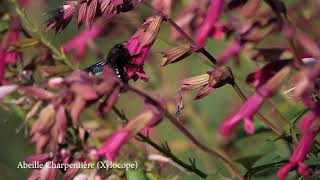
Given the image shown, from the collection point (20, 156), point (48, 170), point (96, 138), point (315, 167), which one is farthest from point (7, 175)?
point (315, 167)

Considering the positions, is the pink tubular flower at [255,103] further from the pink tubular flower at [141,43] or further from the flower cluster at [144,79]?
the pink tubular flower at [141,43]

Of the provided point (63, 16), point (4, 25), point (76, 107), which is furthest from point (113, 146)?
point (4, 25)

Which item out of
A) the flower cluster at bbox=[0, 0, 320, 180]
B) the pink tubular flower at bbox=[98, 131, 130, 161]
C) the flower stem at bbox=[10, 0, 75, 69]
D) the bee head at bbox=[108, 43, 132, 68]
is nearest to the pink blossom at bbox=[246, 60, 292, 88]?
the flower cluster at bbox=[0, 0, 320, 180]

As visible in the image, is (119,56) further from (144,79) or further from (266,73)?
(266,73)

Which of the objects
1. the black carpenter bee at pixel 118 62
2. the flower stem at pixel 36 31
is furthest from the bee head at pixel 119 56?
the flower stem at pixel 36 31

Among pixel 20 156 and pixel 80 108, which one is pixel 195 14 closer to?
pixel 80 108

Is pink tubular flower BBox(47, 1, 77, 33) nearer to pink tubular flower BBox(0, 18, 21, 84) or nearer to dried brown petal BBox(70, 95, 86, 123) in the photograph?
pink tubular flower BBox(0, 18, 21, 84)
